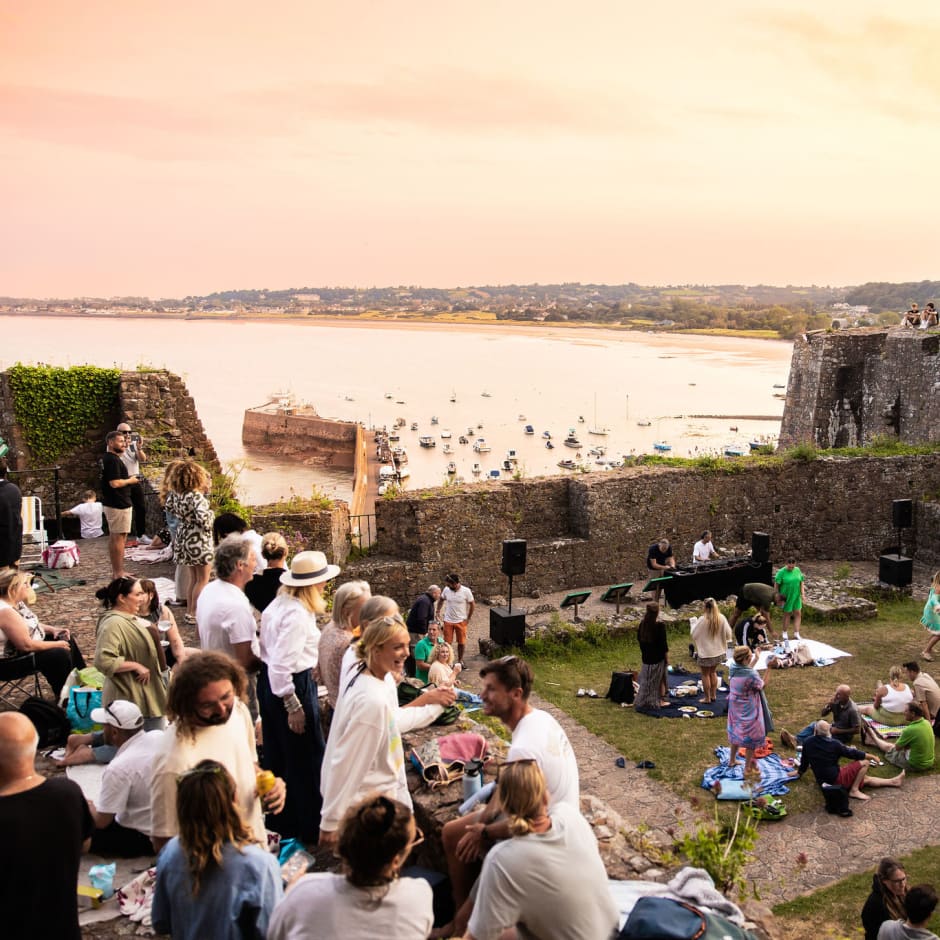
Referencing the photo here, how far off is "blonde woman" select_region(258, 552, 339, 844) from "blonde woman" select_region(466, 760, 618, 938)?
181 centimetres

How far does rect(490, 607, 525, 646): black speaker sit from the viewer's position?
12.3 metres

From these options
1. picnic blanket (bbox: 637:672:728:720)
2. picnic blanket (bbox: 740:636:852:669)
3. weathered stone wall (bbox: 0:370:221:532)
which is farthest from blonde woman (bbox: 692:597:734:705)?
weathered stone wall (bbox: 0:370:221:532)

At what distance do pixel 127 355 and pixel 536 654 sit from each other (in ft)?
388

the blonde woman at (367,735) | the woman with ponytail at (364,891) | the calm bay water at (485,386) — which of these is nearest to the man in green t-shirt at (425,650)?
the blonde woman at (367,735)

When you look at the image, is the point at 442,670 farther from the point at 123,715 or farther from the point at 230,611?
the point at 123,715

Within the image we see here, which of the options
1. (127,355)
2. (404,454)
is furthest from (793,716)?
(127,355)

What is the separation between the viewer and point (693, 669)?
11602 millimetres

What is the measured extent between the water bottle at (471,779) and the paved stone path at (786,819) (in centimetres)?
224

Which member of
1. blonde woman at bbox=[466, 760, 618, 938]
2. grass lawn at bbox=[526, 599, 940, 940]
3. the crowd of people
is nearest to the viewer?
the crowd of people

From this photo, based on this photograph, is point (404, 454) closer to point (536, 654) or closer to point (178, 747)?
point (536, 654)

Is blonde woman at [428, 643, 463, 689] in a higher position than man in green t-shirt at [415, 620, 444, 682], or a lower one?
higher

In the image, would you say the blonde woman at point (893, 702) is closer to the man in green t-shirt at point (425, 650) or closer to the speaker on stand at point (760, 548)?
the man in green t-shirt at point (425, 650)

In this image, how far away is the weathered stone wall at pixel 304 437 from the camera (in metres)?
65.5

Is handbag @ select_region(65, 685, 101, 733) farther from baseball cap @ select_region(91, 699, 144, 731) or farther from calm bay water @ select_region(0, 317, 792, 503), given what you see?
calm bay water @ select_region(0, 317, 792, 503)
